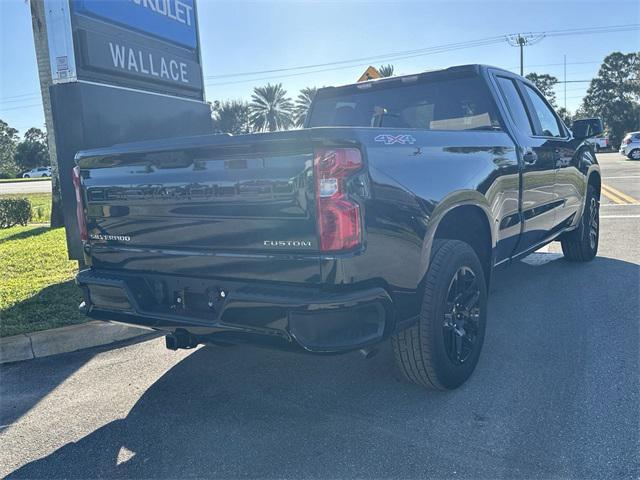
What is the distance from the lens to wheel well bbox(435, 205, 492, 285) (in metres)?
3.46

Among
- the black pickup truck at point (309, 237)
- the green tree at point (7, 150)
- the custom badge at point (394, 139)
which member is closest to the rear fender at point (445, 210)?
the black pickup truck at point (309, 237)

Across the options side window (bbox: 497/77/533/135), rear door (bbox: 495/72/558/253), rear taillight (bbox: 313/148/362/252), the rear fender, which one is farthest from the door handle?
rear taillight (bbox: 313/148/362/252)

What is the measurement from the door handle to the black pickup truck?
258mm

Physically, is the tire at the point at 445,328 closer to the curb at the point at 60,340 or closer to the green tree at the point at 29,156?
the curb at the point at 60,340

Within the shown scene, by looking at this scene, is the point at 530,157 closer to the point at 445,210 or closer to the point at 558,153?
the point at 558,153

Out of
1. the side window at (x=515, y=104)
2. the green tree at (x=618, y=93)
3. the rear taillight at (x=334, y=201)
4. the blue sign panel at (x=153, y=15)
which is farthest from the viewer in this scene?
the green tree at (x=618, y=93)

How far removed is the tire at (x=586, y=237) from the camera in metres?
6.33

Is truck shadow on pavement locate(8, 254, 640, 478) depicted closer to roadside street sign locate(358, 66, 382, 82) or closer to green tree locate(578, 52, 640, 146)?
roadside street sign locate(358, 66, 382, 82)

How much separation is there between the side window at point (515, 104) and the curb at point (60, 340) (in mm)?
3393

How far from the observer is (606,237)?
322 inches

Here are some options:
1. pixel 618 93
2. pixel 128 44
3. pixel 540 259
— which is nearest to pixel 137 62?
pixel 128 44

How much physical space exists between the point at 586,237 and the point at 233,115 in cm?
4702

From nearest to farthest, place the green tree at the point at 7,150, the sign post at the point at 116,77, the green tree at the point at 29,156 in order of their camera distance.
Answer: the sign post at the point at 116,77
the green tree at the point at 7,150
the green tree at the point at 29,156

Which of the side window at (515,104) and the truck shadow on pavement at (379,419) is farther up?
the side window at (515,104)
